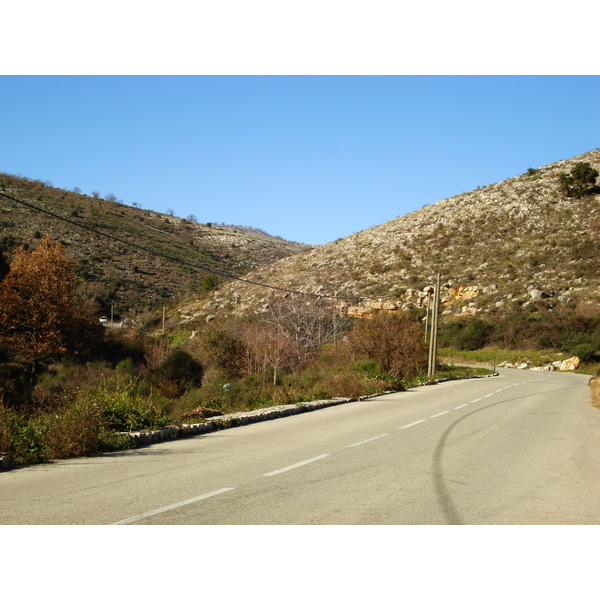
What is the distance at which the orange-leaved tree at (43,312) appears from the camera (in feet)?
105

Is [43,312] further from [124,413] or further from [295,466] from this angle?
[295,466]

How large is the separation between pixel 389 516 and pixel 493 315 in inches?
2243

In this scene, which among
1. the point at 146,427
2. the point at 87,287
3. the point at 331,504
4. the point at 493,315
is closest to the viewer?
the point at 331,504

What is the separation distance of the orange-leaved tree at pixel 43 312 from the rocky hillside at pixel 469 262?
69.7 ft

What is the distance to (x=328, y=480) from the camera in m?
7.66

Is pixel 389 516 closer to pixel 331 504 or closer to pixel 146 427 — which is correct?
pixel 331 504

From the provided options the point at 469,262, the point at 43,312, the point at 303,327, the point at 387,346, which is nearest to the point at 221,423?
the point at 387,346

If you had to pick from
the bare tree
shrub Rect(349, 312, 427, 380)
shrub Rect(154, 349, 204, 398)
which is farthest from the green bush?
the bare tree

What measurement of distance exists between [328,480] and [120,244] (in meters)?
67.3

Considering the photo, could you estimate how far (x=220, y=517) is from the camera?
5773 mm

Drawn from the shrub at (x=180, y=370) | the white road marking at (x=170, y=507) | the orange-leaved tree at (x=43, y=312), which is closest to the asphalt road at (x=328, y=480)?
the white road marking at (x=170, y=507)

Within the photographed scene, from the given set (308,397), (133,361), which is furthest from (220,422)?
(133,361)

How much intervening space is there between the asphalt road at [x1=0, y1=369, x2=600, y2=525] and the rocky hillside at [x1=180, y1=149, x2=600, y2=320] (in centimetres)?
4156

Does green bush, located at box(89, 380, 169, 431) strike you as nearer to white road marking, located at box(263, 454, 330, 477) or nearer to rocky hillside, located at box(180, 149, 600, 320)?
white road marking, located at box(263, 454, 330, 477)
